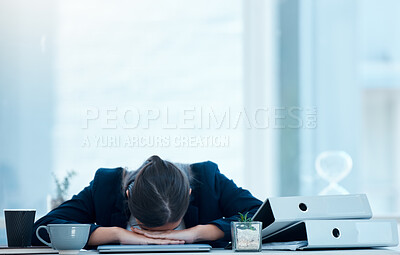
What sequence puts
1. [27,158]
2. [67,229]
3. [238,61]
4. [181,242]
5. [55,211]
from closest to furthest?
[67,229] < [181,242] < [55,211] < [27,158] < [238,61]

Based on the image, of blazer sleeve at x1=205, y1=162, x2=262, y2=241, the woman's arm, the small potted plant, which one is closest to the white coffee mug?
the woman's arm

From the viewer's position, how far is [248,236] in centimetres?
130

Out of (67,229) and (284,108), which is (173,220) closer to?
(67,229)

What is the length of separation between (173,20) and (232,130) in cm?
67

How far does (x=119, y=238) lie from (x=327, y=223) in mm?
520

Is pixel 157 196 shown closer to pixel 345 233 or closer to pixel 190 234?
pixel 190 234

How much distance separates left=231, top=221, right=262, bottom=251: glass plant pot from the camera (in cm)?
130

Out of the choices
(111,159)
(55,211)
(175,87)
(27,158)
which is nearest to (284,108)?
(175,87)

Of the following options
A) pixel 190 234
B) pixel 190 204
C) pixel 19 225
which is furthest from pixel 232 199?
pixel 19 225

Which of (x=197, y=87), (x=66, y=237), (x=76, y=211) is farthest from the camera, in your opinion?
(x=197, y=87)

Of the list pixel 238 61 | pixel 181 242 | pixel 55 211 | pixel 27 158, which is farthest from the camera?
pixel 238 61

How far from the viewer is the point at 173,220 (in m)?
1.54

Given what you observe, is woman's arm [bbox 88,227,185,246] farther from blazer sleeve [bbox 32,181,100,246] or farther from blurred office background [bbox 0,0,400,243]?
blurred office background [bbox 0,0,400,243]

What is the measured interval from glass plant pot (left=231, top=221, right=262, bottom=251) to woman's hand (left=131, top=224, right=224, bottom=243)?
0.23 m
